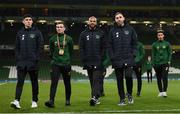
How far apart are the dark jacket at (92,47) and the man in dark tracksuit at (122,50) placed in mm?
323

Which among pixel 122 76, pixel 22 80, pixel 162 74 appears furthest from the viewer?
pixel 162 74

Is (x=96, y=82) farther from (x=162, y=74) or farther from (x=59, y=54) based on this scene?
(x=162, y=74)

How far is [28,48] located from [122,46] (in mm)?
2450

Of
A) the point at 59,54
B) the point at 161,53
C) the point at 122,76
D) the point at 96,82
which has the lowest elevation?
the point at 96,82

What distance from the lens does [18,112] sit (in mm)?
10750

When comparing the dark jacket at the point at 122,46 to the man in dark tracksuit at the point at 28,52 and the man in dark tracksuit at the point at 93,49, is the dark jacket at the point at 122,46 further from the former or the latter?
the man in dark tracksuit at the point at 28,52

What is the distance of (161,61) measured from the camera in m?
15.2

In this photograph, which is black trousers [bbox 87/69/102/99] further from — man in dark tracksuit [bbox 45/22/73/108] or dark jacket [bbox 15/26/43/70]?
dark jacket [bbox 15/26/43/70]

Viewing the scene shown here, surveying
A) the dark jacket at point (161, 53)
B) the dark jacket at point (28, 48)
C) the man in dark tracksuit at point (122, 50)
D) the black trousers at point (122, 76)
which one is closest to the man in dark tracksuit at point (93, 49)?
the man in dark tracksuit at point (122, 50)

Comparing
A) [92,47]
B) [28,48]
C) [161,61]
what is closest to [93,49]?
[92,47]

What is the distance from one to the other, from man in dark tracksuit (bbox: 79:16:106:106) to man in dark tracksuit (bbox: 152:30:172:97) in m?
3.49

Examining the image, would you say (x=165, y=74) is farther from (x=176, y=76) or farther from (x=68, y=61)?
(x=176, y=76)

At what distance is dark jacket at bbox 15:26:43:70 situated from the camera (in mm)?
11555

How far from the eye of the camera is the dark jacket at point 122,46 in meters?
12.0
